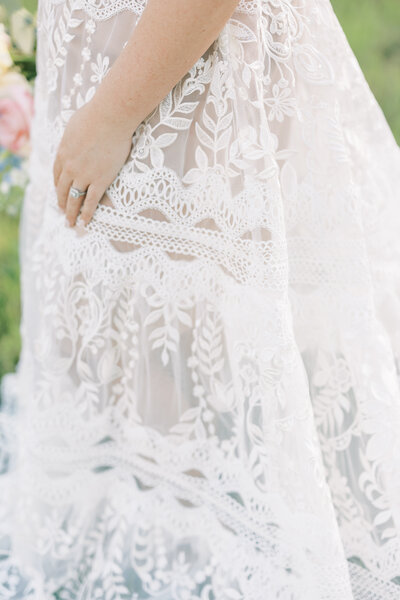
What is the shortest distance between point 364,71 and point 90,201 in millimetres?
2169

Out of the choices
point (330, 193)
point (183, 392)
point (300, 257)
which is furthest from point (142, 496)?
point (330, 193)

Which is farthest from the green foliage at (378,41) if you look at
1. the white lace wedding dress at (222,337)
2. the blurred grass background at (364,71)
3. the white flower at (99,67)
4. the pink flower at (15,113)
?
the white flower at (99,67)

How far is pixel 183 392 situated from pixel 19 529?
1.36 ft

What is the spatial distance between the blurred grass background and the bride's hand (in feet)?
2.28

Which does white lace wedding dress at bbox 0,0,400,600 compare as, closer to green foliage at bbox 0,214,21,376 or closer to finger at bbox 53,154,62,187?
finger at bbox 53,154,62,187

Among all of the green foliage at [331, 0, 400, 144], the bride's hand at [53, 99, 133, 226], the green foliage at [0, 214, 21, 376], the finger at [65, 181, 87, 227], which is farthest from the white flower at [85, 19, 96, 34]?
the green foliage at [331, 0, 400, 144]

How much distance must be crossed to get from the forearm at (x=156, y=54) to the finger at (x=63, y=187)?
0.43 ft

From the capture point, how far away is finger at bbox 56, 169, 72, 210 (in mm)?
1024

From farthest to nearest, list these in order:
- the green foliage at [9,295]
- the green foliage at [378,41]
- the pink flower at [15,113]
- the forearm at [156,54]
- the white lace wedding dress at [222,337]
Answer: the green foliage at [378,41] < the green foliage at [9,295] < the pink flower at [15,113] < the white lace wedding dress at [222,337] < the forearm at [156,54]

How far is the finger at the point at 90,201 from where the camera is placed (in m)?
1.00

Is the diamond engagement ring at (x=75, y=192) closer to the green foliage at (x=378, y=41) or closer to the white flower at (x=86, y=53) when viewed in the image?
the white flower at (x=86, y=53)

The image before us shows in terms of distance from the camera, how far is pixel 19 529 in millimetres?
1207

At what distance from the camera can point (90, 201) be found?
3.31 feet

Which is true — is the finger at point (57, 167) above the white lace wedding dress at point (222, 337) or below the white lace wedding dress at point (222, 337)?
above
